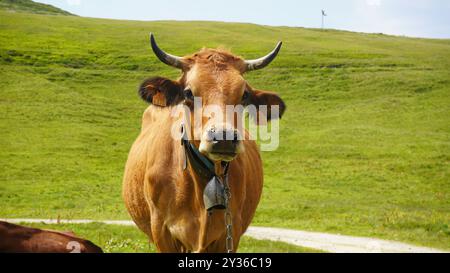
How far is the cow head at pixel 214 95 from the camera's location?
6.11 m

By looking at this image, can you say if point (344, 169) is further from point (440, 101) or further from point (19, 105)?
point (19, 105)

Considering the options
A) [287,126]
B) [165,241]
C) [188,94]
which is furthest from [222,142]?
[287,126]

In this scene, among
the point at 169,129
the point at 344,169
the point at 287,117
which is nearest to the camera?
the point at 169,129

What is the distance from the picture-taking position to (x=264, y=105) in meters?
7.54

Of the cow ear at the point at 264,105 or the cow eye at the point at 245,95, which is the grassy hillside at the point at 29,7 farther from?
the cow eye at the point at 245,95

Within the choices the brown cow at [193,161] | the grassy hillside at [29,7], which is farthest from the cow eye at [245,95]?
the grassy hillside at [29,7]

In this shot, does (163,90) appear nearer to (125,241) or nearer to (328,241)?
(125,241)

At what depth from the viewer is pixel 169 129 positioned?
7.94 m

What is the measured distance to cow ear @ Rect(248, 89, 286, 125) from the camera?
7410mm

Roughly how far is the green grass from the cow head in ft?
23.0

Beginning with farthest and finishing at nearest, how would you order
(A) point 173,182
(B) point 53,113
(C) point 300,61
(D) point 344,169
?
(C) point 300,61, (B) point 53,113, (D) point 344,169, (A) point 173,182

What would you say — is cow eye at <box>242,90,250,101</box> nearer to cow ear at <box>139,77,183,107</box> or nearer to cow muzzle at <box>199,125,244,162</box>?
cow ear at <box>139,77,183,107</box>

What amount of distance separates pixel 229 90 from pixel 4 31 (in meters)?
74.2
